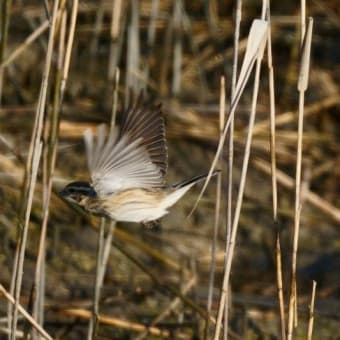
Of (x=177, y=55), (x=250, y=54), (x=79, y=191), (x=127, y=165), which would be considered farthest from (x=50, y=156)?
(x=177, y=55)

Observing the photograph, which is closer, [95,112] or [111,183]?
[111,183]

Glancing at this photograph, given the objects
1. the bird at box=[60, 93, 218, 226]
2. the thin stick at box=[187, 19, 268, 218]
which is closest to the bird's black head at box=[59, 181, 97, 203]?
the bird at box=[60, 93, 218, 226]

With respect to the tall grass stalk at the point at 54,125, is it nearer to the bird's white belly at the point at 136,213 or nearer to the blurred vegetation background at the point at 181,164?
the bird's white belly at the point at 136,213

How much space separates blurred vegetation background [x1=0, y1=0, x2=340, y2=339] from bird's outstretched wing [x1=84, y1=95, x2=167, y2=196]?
0.91 metres

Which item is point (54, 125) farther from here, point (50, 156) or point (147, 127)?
point (147, 127)

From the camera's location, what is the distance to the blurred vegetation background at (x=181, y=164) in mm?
5305

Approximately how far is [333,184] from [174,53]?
1307mm

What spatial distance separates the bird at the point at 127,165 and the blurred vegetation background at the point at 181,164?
2.30ft

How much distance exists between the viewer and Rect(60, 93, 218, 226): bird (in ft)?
12.0

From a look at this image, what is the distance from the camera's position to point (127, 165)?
3.75 metres

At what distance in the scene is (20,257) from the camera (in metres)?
3.42

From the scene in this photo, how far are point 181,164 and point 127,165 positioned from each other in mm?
2942

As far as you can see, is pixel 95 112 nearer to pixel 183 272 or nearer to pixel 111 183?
pixel 183 272

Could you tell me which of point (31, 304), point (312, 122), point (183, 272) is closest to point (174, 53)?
point (312, 122)
